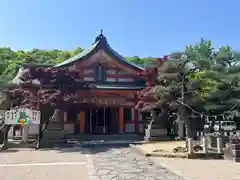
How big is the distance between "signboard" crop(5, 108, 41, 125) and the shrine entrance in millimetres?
6974

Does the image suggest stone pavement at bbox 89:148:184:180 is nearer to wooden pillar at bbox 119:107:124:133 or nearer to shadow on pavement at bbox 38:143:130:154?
shadow on pavement at bbox 38:143:130:154

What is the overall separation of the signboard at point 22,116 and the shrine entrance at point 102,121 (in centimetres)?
697

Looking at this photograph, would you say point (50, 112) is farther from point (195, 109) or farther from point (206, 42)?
point (206, 42)

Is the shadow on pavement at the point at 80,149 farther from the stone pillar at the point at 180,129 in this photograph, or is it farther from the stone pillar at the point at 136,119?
the stone pillar at the point at 180,129

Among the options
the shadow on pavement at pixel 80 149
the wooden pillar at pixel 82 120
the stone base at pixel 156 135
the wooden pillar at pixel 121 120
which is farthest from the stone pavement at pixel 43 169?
the wooden pillar at pixel 121 120

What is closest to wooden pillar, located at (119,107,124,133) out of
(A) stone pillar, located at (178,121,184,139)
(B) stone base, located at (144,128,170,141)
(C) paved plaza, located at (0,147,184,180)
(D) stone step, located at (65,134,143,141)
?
(D) stone step, located at (65,134,143,141)

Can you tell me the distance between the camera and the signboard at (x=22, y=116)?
14.4m

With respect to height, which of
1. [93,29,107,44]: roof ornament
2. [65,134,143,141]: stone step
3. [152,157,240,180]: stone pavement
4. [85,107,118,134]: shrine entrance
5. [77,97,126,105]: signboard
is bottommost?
[152,157,240,180]: stone pavement

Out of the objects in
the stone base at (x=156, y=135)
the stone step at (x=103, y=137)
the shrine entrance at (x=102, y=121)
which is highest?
the shrine entrance at (x=102, y=121)

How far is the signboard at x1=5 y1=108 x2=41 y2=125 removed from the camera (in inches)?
567

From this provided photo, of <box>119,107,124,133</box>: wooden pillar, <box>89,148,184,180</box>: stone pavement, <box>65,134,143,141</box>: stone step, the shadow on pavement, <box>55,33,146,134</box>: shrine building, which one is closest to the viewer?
<box>89,148,184,180</box>: stone pavement

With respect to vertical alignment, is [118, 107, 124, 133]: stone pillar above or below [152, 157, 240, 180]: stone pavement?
above

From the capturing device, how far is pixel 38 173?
25.1 ft

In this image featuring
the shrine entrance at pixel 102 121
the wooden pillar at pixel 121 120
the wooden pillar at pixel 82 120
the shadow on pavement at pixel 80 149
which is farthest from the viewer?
the shrine entrance at pixel 102 121
